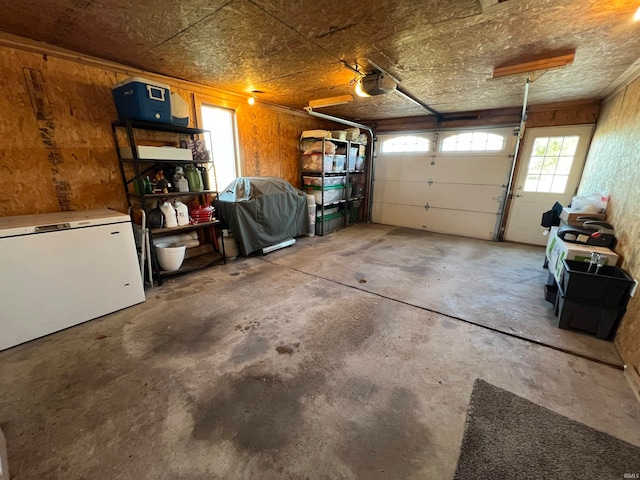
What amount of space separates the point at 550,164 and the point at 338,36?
4542 mm

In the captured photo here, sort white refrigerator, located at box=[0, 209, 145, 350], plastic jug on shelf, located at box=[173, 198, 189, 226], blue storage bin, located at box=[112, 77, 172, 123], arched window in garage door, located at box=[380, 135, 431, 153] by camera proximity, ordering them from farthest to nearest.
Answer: arched window in garage door, located at box=[380, 135, 431, 153] < plastic jug on shelf, located at box=[173, 198, 189, 226] < blue storage bin, located at box=[112, 77, 172, 123] < white refrigerator, located at box=[0, 209, 145, 350]

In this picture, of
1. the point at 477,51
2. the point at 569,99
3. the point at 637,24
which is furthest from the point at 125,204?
the point at 569,99

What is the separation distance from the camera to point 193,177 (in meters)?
3.22

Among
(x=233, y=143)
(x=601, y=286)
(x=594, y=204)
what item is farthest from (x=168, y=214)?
(x=594, y=204)

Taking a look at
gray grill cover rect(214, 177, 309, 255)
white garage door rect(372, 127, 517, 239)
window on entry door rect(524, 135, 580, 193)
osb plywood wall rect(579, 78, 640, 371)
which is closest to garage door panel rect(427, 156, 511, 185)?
white garage door rect(372, 127, 517, 239)

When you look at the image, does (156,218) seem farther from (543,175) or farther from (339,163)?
(543,175)

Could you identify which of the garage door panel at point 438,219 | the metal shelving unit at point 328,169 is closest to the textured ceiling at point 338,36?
the metal shelving unit at point 328,169

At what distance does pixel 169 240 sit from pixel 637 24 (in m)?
4.84

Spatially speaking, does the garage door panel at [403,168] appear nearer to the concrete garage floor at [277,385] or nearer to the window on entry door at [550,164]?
the window on entry door at [550,164]

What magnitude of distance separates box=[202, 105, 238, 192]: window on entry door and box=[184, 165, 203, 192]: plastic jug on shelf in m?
0.61

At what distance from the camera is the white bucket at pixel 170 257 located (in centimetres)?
305

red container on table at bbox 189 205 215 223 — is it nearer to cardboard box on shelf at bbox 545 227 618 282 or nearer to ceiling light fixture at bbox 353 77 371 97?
ceiling light fixture at bbox 353 77 371 97

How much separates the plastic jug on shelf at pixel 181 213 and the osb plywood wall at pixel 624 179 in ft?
14.0

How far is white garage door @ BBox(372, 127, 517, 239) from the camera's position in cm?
492
